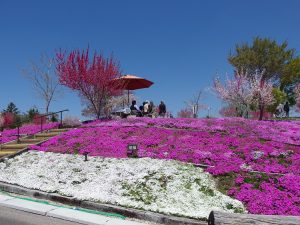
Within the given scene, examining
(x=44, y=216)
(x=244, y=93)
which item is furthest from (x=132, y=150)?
(x=244, y=93)

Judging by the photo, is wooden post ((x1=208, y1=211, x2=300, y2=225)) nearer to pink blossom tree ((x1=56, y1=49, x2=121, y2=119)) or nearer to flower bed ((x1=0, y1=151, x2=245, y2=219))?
flower bed ((x1=0, y1=151, x2=245, y2=219))

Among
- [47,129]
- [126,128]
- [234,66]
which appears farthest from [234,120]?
[234,66]

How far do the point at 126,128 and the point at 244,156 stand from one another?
7530 millimetres

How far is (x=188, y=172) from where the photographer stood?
13578 millimetres

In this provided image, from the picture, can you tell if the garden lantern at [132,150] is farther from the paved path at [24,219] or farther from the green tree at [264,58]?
the green tree at [264,58]

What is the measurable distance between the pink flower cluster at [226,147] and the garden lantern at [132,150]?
34cm

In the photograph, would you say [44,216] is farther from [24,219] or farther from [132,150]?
[132,150]

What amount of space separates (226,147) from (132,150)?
13.1 feet

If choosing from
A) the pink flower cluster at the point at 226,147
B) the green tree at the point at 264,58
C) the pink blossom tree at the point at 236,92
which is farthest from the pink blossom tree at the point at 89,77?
the green tree at the point at 264,58

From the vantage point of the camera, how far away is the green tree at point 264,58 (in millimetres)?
53531

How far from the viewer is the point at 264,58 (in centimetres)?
5375

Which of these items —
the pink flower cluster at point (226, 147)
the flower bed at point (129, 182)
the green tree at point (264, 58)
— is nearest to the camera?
the flower bed at point (129, 182)

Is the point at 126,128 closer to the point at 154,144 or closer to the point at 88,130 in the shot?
the point at 88,130

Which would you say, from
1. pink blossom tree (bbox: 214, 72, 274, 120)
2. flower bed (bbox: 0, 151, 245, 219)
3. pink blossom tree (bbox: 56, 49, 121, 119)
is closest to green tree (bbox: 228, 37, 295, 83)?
pink blossom tree (bbox: 214, 72, 274, 120)
